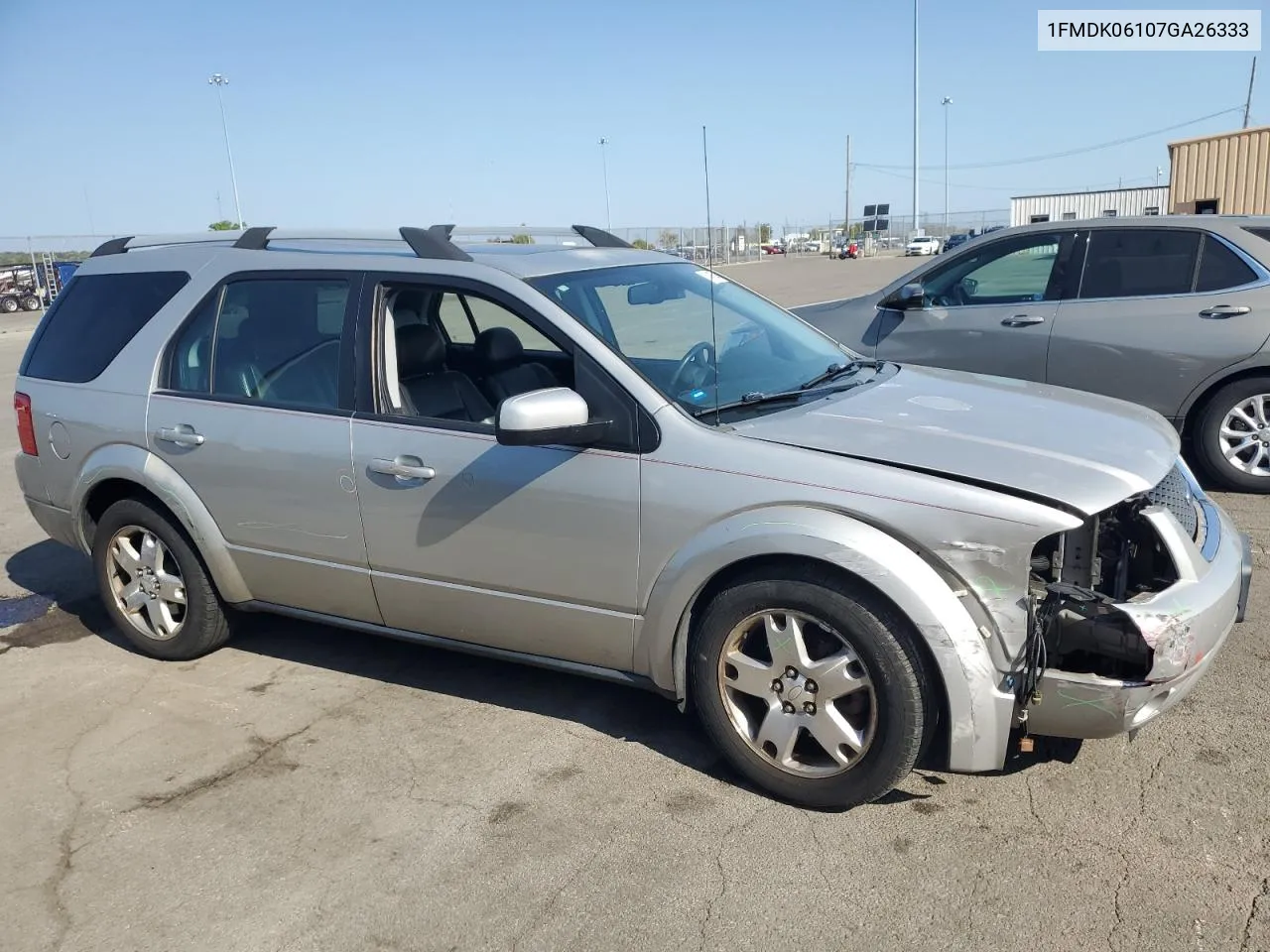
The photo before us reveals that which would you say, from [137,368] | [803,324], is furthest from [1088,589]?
[137,368]

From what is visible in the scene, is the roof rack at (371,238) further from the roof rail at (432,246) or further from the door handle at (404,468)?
the door handle at (404,468)

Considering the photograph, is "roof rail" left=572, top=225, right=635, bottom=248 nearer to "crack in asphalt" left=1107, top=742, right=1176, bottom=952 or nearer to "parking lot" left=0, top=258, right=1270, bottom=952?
"parking lot" left=0, top=258, right=1270, bottom=952

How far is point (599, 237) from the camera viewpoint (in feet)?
16.4

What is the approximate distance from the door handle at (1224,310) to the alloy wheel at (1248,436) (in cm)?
52

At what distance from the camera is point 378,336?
13.2 ft

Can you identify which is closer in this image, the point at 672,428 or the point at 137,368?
the point at 672,428

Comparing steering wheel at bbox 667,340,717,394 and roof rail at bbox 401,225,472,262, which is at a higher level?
roof rail at bbox 401,225,472,262

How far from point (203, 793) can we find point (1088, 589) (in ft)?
9.82

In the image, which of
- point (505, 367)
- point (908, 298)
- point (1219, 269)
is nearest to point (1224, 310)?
point (1219, 269)

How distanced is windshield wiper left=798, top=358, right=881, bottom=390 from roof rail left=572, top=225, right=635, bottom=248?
1.18 meters

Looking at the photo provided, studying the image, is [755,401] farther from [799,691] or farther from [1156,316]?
[1156,316]

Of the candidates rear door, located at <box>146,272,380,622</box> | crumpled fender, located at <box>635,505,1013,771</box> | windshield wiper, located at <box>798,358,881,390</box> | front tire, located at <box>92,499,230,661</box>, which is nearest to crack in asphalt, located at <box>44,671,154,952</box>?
front tire, located at <box>92,499,230,661</box>

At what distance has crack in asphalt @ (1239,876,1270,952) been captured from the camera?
2.57 m

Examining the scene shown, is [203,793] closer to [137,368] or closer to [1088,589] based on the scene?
[137,368]
